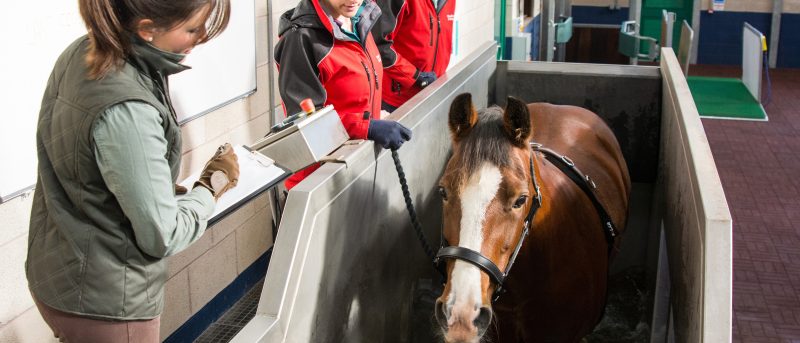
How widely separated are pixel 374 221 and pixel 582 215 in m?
0.63

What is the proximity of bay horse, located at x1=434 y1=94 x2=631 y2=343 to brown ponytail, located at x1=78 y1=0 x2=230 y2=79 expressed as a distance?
2.35 ft

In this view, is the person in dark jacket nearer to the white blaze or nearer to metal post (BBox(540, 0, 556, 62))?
the white blaze

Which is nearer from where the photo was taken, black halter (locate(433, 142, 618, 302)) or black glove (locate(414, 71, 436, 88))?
black halter (locate(433, 142, 618, 302))

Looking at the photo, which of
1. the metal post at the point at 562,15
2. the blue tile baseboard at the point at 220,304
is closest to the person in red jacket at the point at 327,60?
the blue tile baseboard at the point at 220,304

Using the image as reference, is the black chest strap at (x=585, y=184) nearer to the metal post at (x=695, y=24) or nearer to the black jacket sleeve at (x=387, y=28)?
the black jacket sleeve at (x=387, y=28)

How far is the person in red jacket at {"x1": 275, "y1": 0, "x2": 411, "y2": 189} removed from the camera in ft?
7.24

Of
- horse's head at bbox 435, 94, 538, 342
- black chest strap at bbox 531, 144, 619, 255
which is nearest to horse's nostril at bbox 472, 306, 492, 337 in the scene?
horse's head at bbox 435, 94, 538, 342

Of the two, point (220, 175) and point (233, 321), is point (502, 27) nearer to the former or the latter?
point (233, 321)

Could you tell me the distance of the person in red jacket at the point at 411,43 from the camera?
320 centimetres

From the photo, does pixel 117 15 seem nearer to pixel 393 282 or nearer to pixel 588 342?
pixel 393 282

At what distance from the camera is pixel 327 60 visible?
227 centimetres

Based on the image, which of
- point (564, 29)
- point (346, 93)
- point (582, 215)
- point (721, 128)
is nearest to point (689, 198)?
point (582, 215)

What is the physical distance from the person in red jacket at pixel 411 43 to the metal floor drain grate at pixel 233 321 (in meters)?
1.05

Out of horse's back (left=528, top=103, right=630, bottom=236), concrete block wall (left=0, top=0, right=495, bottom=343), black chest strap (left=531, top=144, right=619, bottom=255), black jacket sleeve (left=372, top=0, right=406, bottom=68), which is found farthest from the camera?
black jacket sleeve (left=372, top=0, right=406, bottom=68)
